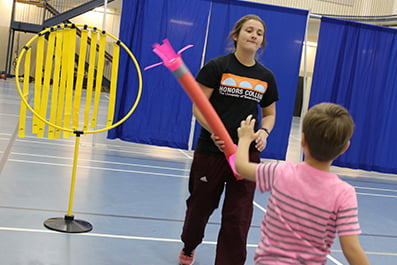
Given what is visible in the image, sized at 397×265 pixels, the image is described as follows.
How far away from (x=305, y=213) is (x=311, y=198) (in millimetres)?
54

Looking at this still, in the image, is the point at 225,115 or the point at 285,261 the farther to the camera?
the point at 225,115

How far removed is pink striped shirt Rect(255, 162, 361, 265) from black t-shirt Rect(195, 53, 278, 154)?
119 cm

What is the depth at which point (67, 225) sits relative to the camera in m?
3.54

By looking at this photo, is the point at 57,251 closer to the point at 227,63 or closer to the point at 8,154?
the point at 227,63

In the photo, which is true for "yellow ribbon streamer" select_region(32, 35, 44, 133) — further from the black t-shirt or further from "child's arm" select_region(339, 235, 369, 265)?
"child's arm" select_region(339, 235, 369, 265)

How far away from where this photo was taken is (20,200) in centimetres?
411

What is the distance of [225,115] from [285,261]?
1.33 metres

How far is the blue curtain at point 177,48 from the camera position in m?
6.61

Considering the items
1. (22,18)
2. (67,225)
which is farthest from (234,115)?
(22,18)

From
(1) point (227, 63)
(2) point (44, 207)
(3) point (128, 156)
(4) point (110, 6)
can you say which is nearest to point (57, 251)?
(2) point (44, 207)

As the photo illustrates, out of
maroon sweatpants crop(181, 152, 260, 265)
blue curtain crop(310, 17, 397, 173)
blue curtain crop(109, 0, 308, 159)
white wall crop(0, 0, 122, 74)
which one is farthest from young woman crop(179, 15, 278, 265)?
white wall crop(0, 0, 122, 74)

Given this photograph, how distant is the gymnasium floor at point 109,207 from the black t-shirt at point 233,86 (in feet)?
3.86

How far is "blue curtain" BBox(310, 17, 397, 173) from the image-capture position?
7102 mm

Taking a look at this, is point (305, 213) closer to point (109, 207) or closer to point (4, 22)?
point (109, 207)
